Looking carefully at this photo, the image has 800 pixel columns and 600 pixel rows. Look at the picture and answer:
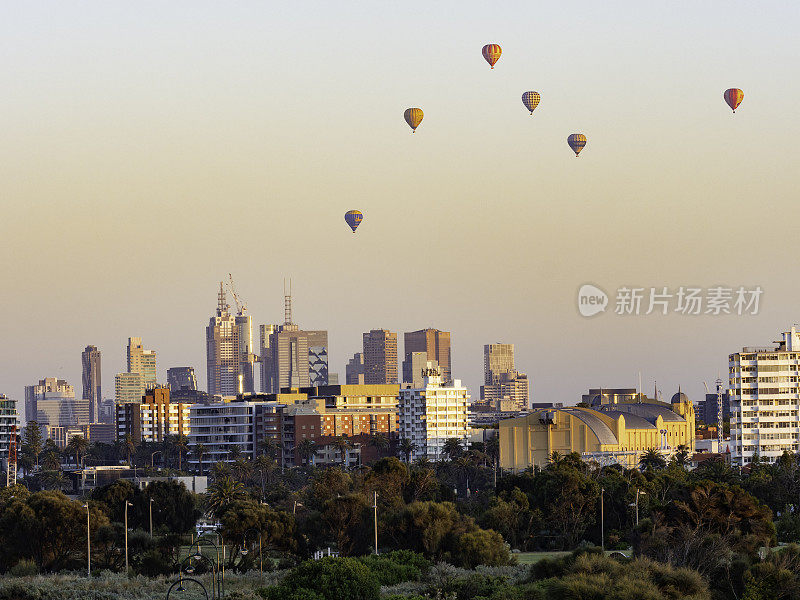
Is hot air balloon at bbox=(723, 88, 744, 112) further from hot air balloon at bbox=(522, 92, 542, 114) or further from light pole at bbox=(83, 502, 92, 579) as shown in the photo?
light pole at bbox=(83, 502, 92, 579)

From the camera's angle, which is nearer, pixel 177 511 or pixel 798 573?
pixel 798 573

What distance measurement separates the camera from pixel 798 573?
89.0 meters

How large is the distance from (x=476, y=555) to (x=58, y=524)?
36.6 m

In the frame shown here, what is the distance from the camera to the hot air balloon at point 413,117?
19100 centimetres

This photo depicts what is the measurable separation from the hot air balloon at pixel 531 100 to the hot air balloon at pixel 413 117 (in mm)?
15013

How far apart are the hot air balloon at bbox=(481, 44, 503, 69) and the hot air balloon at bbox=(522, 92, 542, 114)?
1367 centimetres

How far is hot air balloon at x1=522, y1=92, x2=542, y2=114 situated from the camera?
197 m

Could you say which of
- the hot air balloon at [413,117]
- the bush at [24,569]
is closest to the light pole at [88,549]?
the bush at [24,569]

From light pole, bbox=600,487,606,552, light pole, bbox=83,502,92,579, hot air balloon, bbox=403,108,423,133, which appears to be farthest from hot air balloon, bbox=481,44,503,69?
light pole, bbox=83,502,92,579

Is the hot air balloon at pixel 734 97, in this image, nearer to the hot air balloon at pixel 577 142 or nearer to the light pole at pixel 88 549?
the hot air balloon at pixel 577 142

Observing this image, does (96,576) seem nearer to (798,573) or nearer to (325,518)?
(325,518)

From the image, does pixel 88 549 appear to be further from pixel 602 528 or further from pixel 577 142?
pixel 577 142

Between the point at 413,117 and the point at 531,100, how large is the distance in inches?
673

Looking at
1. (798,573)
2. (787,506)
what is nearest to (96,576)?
(798,573)
